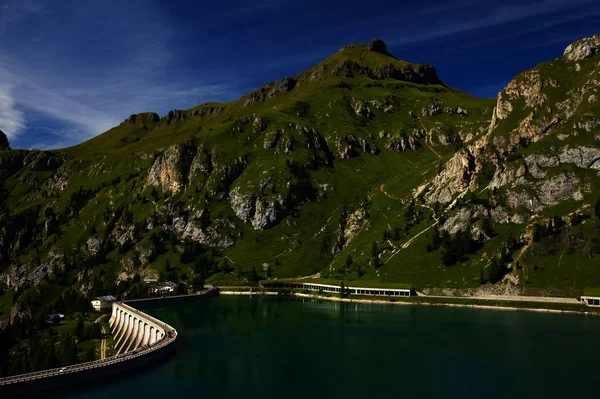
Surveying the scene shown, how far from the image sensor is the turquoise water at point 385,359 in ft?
287

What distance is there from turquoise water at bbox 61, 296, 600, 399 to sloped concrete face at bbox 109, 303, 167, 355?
8.67 meters

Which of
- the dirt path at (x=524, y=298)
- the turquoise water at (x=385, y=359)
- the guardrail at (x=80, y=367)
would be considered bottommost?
the turquoise water at (x=385, y=359)

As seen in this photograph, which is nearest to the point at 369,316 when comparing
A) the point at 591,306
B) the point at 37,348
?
the point at 591,306

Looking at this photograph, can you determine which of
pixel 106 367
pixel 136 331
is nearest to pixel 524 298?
pixel 136 331

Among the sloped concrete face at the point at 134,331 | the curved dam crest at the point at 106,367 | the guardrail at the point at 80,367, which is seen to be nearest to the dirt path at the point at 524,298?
the sloped concrete face at the point at 134,331

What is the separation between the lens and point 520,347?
115 metres

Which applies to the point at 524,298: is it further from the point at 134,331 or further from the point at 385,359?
the point at 134,331

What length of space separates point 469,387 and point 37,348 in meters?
96.1

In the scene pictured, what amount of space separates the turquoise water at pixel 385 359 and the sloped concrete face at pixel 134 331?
867cm

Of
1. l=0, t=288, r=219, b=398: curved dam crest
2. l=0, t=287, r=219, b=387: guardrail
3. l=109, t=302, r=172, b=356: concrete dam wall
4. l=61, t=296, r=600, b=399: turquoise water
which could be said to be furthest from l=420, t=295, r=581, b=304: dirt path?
l=0, t=287, r=219, b=387: guardrail

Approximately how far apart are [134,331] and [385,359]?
78.6 metres

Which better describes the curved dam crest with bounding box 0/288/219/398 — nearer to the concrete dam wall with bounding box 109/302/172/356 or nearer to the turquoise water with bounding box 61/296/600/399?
the concrete dam wall with bounding box 109/302/172/356

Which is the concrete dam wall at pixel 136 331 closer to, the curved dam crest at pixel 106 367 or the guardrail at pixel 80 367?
the curved dam crest at pixel 106 367

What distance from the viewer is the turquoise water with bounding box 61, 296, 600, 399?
8762cm
